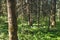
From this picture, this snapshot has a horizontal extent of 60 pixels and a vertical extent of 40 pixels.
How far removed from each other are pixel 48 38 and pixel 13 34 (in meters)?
6.15

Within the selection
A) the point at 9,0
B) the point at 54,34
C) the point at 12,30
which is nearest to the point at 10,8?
the point at 9,0

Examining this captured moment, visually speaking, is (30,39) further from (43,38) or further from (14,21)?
(14,21)

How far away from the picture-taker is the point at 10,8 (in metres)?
5.52

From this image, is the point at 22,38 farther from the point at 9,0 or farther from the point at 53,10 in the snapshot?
the point at 53,10

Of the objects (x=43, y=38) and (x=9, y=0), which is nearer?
(x=9, y=0)

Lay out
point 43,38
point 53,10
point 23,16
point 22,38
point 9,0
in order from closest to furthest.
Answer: point 9,0 → point 22,38 → point 43,38 → point 53,10 → point 23,16

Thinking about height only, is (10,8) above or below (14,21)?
above

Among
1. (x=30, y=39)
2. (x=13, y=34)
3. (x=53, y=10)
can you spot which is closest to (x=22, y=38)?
(x=30, y=39)

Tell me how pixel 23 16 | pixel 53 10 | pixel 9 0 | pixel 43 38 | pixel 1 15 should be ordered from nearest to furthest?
pixel 9 0 → pixel 43 38 → pixel 53 10 → pixel 23 16 → pixel 1 15

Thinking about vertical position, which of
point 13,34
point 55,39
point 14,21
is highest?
point 14,21

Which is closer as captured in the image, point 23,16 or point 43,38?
point 43,38

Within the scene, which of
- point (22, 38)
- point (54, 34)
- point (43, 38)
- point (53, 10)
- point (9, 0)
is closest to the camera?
point (9, 0)

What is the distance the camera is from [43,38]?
1127cm

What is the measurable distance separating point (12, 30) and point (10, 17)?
1.37 feet
